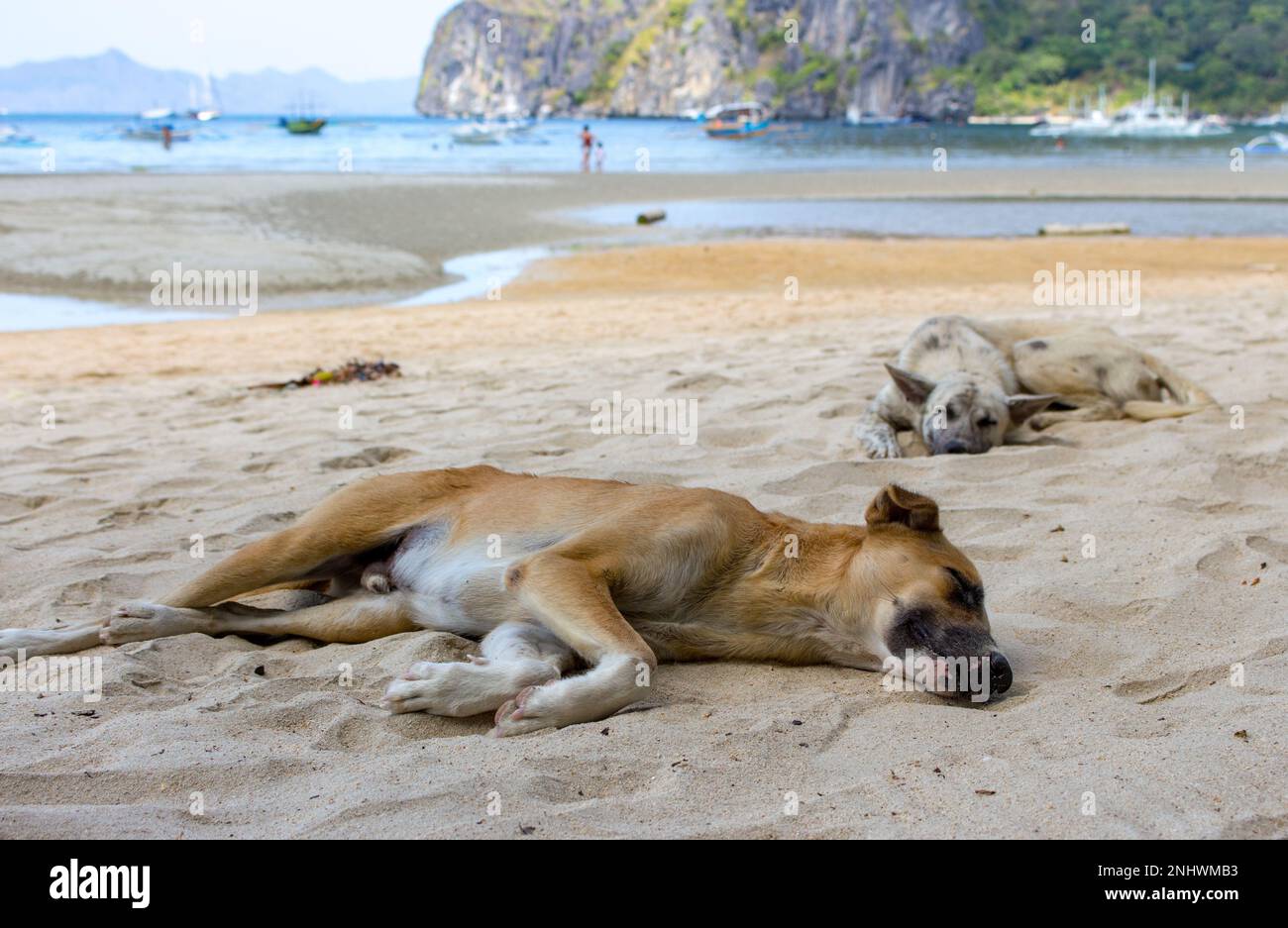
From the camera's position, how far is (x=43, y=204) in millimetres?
24672

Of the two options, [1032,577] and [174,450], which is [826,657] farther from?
[174,450]

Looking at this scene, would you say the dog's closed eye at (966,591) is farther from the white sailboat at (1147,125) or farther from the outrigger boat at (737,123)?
the white sailboat at (1147,125)

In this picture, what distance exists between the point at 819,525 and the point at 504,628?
1305 millimetres

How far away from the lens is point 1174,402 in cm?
823

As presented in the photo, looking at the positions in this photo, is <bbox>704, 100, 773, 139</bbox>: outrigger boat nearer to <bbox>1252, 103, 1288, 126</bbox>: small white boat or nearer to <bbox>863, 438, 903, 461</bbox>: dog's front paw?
<bbox>1252, 103, 1288, 126</bbox>: small white boat

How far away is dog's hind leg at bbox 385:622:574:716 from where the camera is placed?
12.1 feet

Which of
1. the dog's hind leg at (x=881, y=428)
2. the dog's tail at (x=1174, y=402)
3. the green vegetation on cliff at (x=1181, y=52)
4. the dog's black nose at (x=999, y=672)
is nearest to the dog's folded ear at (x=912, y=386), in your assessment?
the dog's hind leg at (x=881, y=428)

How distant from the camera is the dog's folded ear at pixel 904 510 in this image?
4176 mm

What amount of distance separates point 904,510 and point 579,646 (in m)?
1.29

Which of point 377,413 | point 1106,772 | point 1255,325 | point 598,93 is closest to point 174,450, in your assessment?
point 377,413

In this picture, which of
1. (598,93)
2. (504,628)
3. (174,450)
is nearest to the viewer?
(504,628)

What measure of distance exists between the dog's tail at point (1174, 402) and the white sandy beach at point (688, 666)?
33 cm

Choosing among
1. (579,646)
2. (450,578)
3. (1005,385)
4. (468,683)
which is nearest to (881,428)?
(1005,385)

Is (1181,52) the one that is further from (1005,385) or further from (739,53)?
(1005,385)
